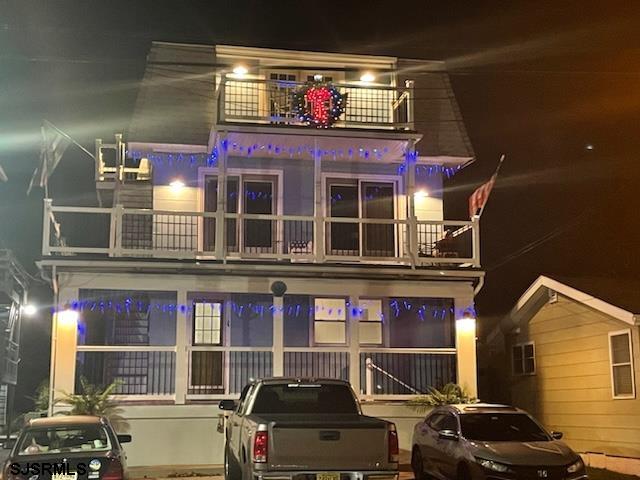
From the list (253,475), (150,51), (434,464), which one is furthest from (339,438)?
(150,51)

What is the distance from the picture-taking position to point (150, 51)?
2048 centimetres

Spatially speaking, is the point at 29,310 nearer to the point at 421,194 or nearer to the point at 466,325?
the point at 421,194

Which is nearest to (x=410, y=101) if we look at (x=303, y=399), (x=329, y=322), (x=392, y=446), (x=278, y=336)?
(x=329, y=322)

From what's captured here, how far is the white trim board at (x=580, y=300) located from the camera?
16.4 metres

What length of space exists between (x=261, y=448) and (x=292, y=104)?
34.1ft

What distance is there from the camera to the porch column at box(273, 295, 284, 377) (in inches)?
689

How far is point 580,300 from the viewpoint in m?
18.2

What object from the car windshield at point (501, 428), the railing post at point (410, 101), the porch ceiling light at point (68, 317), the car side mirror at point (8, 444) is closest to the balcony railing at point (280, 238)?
the porch ceiling light at point (68, 317)

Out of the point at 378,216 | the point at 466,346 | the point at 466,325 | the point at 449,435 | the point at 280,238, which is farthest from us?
the point at 378,216

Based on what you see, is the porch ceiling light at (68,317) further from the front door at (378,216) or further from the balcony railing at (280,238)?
the front door at (378,216)

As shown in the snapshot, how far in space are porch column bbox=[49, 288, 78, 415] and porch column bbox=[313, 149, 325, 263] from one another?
5269 mm

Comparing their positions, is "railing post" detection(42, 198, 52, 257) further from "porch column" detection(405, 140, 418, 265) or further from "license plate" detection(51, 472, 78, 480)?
Result: "porch column" detection(405, 140, 418, 265)

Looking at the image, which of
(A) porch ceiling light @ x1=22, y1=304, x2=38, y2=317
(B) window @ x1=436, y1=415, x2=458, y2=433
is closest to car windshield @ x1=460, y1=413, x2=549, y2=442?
(B) window @ x1=436, y1=415, x2=458, y2=433

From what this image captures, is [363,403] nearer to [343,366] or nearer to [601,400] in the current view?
[343,366]
